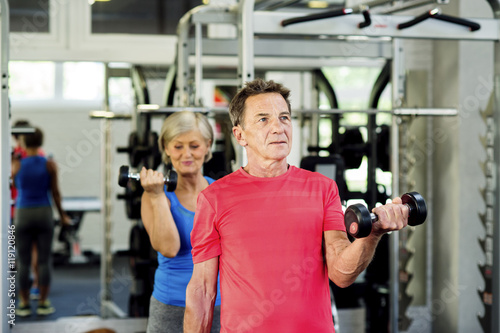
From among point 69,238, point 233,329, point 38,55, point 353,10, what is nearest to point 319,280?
point 233,329

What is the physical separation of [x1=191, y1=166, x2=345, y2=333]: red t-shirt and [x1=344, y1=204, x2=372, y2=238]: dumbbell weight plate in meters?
0.24

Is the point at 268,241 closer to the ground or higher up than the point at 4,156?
closer to the ground

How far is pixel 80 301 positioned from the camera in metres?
5.25

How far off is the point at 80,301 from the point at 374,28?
4.02m

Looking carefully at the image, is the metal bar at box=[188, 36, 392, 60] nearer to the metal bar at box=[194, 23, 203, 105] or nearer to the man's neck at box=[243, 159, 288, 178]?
the metal bar at box=[194, 23, 203, 105]

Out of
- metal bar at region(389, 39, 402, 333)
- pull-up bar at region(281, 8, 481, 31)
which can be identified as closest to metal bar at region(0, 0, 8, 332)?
pull-up bar at region(281, 8, 481, 31)

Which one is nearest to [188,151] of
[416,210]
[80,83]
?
[416,210]

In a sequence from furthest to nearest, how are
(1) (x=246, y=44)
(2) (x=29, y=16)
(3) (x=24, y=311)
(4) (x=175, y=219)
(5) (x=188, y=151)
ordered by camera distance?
(2) (x=29, y=16), (3) (x=24, y=311), (1) (x=246, y=44), (5) (x=188, y=151), (4) (x=175, y=219)

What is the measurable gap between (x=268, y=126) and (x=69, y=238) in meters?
6.25

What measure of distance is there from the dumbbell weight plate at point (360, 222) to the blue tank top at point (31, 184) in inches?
155

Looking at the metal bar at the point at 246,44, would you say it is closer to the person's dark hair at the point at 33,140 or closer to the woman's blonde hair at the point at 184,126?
the woman's blonde hair at the point at 184,126

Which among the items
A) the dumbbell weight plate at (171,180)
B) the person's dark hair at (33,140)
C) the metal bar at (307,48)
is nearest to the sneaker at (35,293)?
the person's dark hair at (33,140)

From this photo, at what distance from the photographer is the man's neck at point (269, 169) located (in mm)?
1466

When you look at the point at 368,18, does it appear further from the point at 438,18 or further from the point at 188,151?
the point at 188,151
